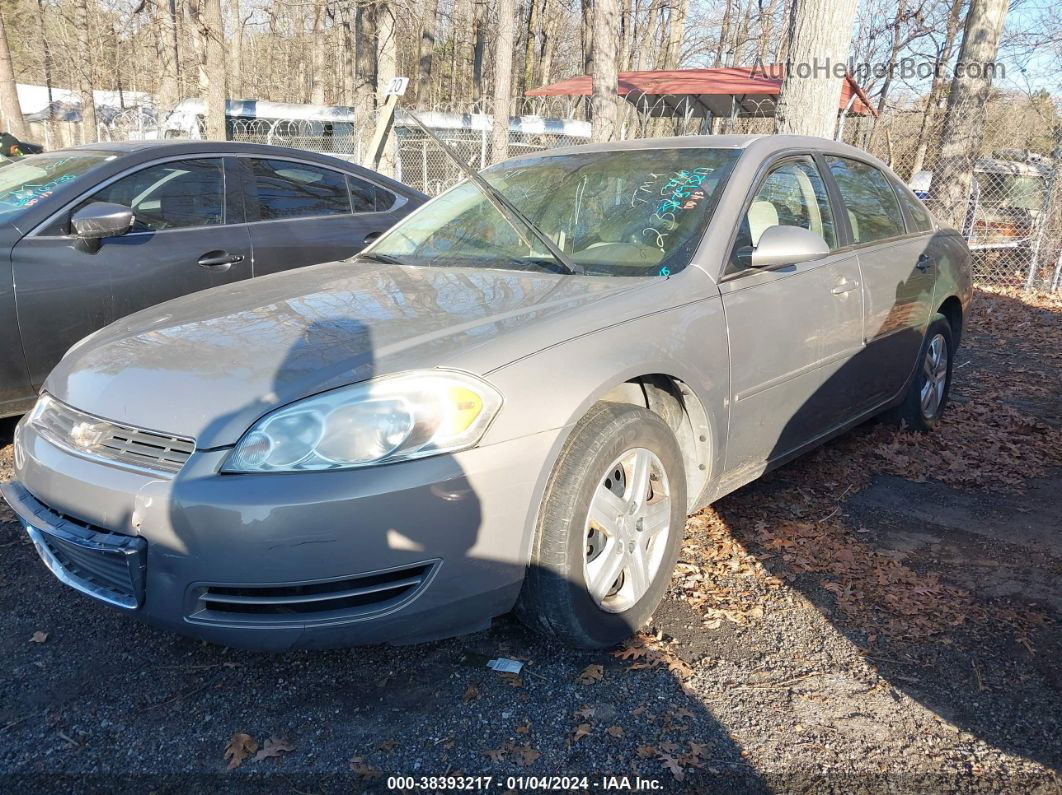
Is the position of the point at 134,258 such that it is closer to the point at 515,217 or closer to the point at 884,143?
the point at 515,217

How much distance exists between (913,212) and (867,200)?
0.56 m

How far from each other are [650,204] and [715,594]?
156cm

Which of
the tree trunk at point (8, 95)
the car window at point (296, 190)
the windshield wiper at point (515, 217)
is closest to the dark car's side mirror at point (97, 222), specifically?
the car window at point (296, 190)

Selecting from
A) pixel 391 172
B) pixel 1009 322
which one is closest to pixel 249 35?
pixel 391 172

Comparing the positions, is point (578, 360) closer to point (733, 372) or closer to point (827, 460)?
point (733, 372)

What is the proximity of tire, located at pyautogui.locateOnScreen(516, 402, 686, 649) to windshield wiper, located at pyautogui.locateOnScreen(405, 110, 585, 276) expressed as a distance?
750 mm

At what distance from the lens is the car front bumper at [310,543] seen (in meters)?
2.08

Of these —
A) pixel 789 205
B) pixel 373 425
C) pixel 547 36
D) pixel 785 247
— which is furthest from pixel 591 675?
pixel 547 36

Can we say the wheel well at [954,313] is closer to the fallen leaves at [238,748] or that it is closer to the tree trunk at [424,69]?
the fallen leaves at [238,748]

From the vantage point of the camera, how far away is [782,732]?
2.31 metres

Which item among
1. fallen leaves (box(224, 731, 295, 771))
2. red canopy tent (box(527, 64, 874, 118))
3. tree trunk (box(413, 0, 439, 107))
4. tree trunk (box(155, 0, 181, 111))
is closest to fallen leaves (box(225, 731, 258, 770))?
fallen leaves (box(224, 731, 295, 771))

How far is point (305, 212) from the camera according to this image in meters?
5.28

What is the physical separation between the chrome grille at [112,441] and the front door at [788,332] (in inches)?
75.6

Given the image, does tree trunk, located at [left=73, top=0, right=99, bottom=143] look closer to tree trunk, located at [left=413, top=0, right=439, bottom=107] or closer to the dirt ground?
tree trunk, located at [left=413, top=0, right=439, bottom=107]
